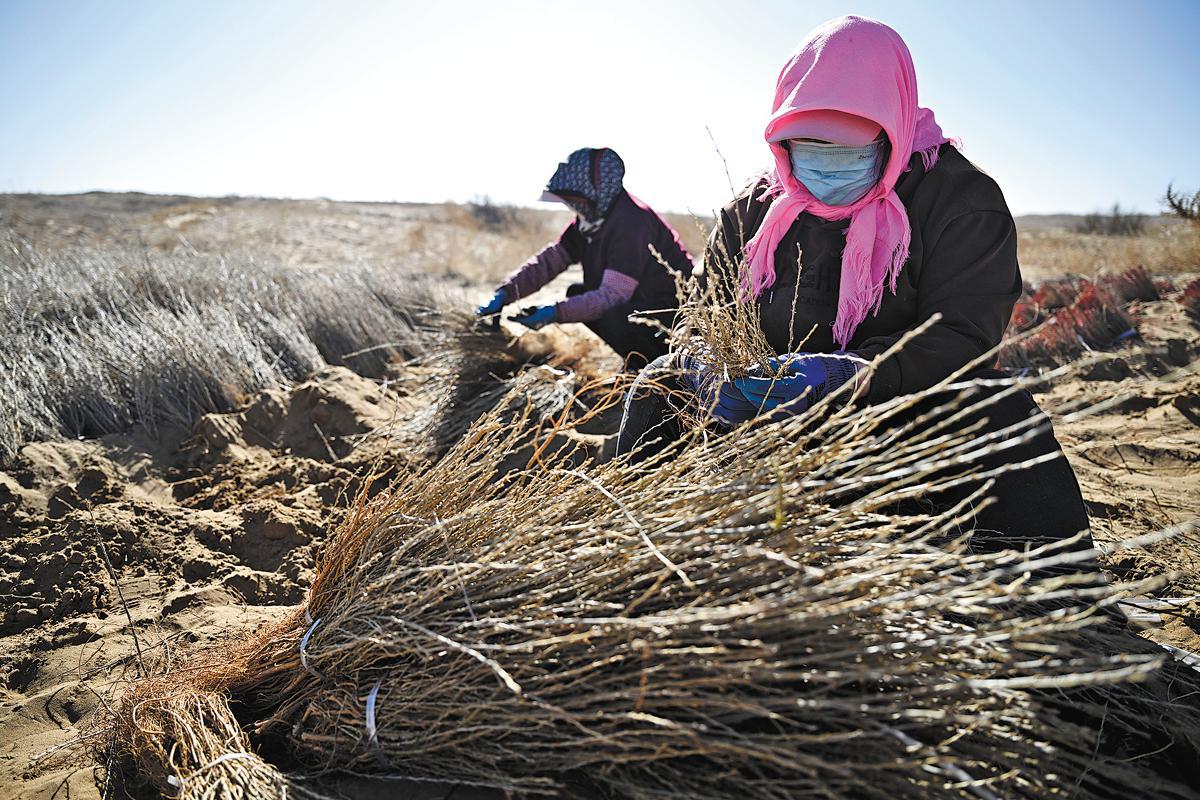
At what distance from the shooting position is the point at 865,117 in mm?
1938

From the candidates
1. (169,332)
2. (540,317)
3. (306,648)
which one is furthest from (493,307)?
Answer: (306,648)

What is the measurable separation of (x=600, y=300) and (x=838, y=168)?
1.87 m

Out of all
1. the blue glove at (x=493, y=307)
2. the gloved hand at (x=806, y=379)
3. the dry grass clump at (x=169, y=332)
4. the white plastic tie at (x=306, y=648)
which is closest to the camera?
the white plastic tie at (x=306, y=648)

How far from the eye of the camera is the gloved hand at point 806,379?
72.0 inches

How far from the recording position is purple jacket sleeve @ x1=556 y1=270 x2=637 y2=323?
12.4 feet

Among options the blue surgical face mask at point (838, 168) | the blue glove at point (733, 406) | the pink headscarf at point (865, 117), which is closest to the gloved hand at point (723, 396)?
the blue glove at point (733, 406)

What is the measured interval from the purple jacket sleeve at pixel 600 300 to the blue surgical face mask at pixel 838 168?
176 centimetres

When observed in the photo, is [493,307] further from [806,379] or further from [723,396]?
[806,379]

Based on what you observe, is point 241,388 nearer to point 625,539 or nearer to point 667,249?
point 667,249

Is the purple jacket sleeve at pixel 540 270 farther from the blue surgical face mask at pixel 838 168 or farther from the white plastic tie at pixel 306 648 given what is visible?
the white plastic tie at pixel 306 648

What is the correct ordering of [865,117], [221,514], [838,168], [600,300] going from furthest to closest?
[600,300], [221,514], [838,168], [865,117]

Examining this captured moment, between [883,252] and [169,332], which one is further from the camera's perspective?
[169,332]

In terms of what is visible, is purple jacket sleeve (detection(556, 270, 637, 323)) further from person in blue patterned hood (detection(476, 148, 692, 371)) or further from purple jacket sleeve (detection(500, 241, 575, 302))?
purple jacket sleeve (detection(500, 241, 575, 302))

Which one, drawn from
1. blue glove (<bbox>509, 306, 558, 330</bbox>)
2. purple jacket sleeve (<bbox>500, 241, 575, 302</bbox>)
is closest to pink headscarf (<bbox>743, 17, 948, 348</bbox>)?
blue glove (<bbox>509, 306, 558, 330</bbox>)
